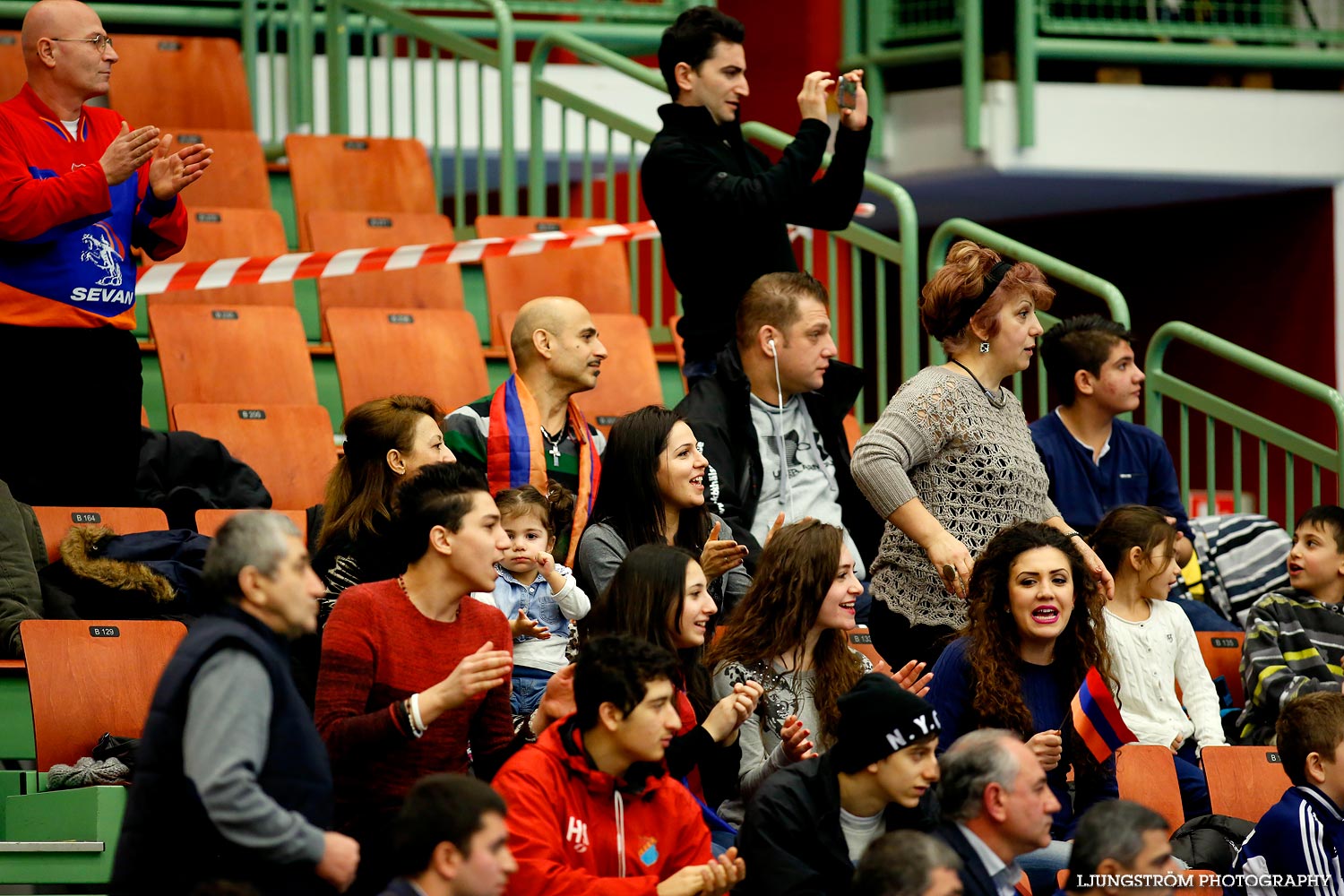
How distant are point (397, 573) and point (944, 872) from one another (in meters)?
1.58

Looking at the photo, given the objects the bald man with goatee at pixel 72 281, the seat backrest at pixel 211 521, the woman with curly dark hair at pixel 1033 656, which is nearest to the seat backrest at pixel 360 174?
the bald man with goatee at pixel 72 281

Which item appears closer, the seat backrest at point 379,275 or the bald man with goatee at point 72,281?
the bald man with goatee at point 72,281

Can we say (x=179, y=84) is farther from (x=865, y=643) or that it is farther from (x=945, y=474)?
(x=945, y=474)

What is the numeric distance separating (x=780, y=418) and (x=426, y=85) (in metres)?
4.17

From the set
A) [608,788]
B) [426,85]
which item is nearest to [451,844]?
[608,788]

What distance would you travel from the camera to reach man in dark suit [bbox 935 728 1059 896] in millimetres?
3967

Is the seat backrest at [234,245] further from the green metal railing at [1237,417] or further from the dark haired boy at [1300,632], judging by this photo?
the dark haired boy at [1300,632]

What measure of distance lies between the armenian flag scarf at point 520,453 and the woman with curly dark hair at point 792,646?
0.82 meters

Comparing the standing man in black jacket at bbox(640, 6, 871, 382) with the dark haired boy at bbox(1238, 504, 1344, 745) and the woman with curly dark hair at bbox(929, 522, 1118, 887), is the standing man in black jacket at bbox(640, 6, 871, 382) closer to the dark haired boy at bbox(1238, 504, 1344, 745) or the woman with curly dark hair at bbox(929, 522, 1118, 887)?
the woman with curly dark hair at bbox(929, 522, 1118, 887)

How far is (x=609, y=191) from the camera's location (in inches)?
318

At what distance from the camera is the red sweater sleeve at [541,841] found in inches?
146

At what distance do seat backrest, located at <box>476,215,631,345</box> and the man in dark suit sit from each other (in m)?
3.88

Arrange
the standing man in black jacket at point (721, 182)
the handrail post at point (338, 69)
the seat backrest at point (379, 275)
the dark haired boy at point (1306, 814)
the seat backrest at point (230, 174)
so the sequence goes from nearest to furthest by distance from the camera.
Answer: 1. the dark haired boy at point (1306, 814)
2. the standing man in black jacket at point (721, 182)
3. the seat backrest at point (379, 275)
4. the seat backrest at point (230, 174)
5. the handrail post at point (338, 69)

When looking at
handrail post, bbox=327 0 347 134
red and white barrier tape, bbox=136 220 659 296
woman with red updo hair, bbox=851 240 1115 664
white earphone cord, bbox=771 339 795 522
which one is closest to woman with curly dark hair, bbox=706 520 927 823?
woman with red updo hair, bbox=851 240 1115 664
